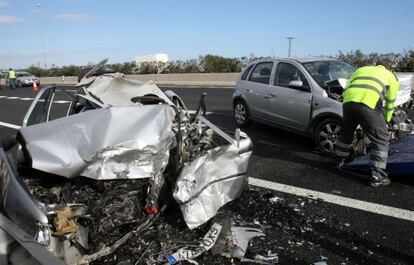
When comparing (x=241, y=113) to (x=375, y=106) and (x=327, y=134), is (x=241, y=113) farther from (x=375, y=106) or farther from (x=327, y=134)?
(x=375, y=106)

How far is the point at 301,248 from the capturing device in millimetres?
3811

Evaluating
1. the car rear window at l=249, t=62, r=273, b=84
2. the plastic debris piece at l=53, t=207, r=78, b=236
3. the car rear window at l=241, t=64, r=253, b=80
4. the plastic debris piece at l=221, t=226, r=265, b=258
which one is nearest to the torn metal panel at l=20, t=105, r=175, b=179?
the plastic debris piece at l=53, t=207, r=78, b=236

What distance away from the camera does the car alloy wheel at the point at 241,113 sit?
9005mm

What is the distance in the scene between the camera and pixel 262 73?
27.8 ft

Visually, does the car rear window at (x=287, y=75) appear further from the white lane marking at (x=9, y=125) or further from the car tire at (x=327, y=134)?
the white lane marking at (x=9, y=125)

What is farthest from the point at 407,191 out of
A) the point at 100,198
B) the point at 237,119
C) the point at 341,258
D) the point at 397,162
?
the point at 237,119

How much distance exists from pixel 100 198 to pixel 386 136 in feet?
12.7

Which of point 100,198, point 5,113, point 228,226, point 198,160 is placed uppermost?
point 198,160

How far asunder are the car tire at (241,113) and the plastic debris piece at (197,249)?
205 inches

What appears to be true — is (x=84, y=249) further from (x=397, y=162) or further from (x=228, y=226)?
(x=397, y=162)

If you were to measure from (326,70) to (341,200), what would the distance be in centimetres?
319

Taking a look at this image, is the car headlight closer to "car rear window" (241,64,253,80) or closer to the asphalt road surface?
the asphalt road surface

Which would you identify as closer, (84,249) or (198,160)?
(84,249)

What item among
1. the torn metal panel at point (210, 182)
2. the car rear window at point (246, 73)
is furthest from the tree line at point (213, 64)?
the torn metal panel at point (210, 182)
